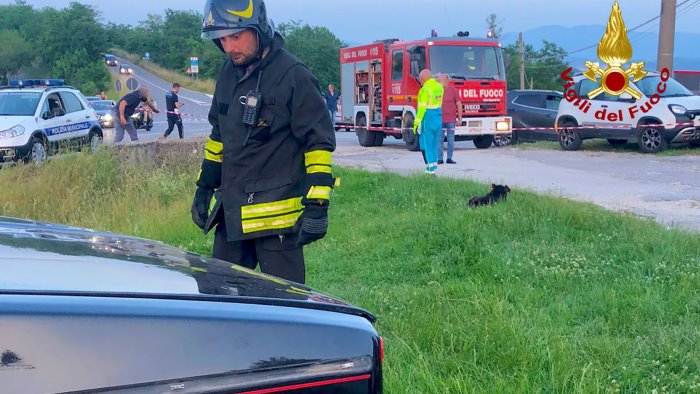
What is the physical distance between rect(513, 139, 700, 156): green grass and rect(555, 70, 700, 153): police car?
204mm

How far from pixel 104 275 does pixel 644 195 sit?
9.85 meters

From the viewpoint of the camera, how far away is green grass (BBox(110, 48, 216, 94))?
67.6 meters

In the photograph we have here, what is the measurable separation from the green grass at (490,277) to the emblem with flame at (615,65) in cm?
705

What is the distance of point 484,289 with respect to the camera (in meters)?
5.38

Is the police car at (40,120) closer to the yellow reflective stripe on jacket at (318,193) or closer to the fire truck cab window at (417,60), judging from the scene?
the fire truck cab window at (417,60)

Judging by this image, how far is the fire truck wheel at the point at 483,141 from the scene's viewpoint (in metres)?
19.4

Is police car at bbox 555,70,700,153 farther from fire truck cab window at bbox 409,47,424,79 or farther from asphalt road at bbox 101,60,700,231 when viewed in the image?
fire truck cab window at bbox 409,47,424,79

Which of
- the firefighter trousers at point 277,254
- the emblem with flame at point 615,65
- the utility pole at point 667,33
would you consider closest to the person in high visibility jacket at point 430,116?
the emblem with flame at point 615,65

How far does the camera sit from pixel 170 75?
77000mm

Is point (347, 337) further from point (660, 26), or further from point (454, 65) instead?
point (660, 26)

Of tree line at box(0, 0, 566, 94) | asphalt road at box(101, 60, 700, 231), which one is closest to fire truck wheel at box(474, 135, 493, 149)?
asphalt road at box(101, 60, 700, 231)

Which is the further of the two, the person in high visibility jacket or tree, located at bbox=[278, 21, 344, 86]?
tree, located at bbox=[278, 21, 344, 86]

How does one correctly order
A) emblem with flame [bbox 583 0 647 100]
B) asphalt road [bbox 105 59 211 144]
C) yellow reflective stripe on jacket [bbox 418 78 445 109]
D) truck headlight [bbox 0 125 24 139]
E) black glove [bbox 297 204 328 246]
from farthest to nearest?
asphalt road [bbox 105 59 211 144]
emblem with flame [bbox 583 0 647 100]
truck headlight [bbox 0 125 24 139]
yellow reflective stripe on jacket [bbox 418 78 445 109]
black glove [bbox 297 204 328 246]

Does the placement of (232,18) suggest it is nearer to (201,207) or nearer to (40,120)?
(201,207)
